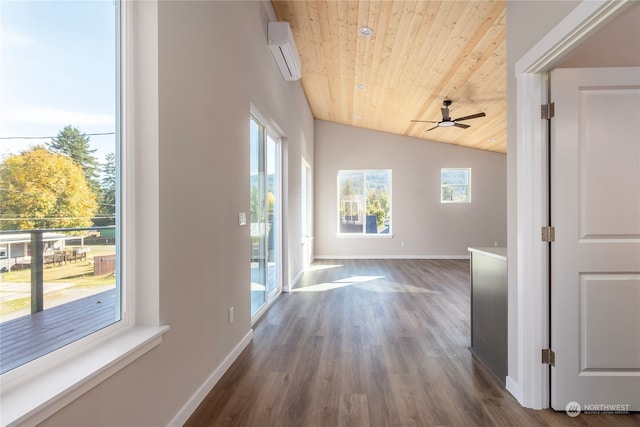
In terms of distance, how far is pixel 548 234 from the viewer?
185 centimetres

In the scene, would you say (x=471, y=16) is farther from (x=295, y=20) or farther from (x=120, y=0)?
(x=120, y=0)

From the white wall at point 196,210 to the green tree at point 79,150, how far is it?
0.28m

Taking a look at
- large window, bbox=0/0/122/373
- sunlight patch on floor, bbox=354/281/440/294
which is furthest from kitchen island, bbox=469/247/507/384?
large window, bbox=0/0/122/373

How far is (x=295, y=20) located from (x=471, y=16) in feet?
6.30

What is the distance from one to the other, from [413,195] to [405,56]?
453 cm

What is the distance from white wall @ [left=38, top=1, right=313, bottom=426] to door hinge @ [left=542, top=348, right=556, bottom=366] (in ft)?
6.78

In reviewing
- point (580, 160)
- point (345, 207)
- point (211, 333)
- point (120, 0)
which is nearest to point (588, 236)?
point (580, 160)

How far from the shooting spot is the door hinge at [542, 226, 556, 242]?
72.4 inches

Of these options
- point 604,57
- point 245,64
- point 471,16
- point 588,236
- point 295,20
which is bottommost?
point 588,236

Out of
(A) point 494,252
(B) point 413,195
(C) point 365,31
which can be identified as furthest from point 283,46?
(B) point 413,195

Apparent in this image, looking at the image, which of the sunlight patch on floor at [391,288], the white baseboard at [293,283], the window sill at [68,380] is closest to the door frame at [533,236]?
the window sill at [68,380]

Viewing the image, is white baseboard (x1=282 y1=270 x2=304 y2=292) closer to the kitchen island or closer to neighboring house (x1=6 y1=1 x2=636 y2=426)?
neighboring house (x1=6 y1=1 x2=636 y2=426)

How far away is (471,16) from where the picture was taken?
3.18 m

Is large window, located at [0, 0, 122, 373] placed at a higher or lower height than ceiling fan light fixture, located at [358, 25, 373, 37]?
lower
